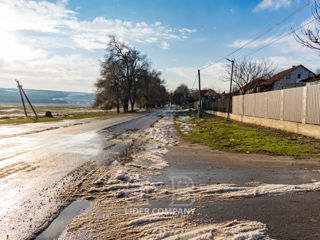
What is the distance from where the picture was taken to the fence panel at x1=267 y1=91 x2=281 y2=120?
12698 mm

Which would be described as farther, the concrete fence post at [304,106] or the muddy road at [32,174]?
the concrete fence post at [304,106]

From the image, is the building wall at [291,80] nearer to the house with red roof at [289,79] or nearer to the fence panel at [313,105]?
the house with red roof at [289,79]

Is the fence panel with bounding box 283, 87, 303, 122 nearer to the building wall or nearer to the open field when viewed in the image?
the open field

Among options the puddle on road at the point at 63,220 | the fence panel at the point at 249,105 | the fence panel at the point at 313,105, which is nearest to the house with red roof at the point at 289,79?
the fence panel at the point at 249,105

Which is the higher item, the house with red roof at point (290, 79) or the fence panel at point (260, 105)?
the house with red roof at point (290, 79)

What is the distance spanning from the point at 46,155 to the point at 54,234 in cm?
478

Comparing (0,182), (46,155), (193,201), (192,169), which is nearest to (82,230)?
(193,201)

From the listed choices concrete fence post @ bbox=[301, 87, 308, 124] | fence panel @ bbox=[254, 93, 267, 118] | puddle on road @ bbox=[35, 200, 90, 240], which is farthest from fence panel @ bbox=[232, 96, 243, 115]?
puddle on road @ bbox=[35, 200, 90, 240]

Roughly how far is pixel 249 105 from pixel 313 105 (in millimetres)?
8052

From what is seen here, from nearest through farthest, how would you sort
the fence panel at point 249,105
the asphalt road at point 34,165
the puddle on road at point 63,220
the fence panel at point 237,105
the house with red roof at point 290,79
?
the puddle on road at point 63,220 → the asphalt road at point 34,165 → the fence panel at point 249,105 → the fence panel at point 237,105 → the house with red roof at point 290,79

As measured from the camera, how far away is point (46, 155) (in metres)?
6.68

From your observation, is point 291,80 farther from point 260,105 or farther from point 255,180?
point 255,180

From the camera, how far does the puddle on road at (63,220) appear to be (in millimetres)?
2525

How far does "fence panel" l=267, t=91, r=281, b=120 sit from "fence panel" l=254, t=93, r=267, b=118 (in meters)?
0.70
